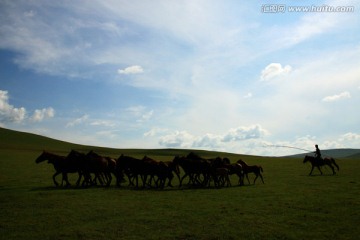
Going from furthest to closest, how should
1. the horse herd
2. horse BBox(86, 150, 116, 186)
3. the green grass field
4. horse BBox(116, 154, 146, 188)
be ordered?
A: horse BBox(116, 154, 146, 188), horse BBox(86, 150, 116, 186), the horse herd, the green grass field

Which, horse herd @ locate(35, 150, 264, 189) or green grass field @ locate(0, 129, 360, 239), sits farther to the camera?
horse herd @ locate(35, 150, 264, 189)

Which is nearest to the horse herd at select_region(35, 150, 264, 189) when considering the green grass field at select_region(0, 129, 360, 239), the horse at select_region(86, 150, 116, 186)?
the horse at select_region(86, 150, 116, 186)

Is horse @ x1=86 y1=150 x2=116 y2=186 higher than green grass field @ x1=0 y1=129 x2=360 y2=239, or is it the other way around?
horse @ x1=86 y1=150 x2=116 y2=186

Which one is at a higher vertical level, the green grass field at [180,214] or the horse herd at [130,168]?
the horse herd at [130,168]

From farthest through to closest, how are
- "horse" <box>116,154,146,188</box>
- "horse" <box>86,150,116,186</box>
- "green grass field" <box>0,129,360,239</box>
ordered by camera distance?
"horse" <box>116,154,146,188</box> → "horse" <box>86,150,116,186</box> → "green grass field" <box>0,129,360,239</box>

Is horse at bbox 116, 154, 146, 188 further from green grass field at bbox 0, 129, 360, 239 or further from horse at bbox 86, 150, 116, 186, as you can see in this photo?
green grass field at bbox 0, 129, 360, 239

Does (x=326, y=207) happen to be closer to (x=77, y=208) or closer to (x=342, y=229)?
(x=342, y=229)

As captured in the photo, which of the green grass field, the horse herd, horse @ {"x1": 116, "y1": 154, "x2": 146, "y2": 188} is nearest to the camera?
the green grass field

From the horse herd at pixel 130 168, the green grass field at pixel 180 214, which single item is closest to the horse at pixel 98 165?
the horse herd at pixel 130 168

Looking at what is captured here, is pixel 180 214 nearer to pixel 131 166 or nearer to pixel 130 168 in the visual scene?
pixel 131 166

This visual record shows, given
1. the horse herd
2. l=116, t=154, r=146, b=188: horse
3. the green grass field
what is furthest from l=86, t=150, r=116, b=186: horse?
the green grass field

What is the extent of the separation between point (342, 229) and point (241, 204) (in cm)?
493

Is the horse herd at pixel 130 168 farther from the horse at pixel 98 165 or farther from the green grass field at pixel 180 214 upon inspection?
the green grass field at pixel 180 214

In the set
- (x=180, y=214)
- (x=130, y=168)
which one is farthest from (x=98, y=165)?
(x=180, y=214)
